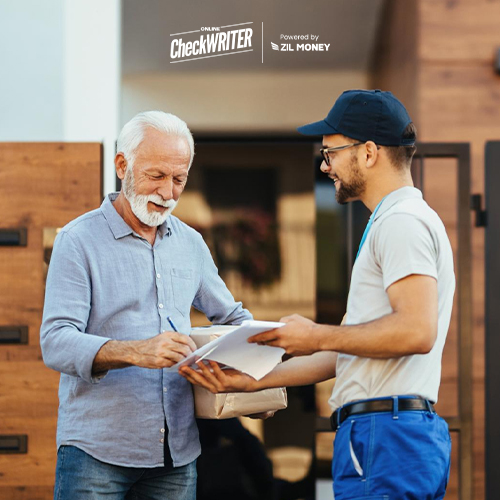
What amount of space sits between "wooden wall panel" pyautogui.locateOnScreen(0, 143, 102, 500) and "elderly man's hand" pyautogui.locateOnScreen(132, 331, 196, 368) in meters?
1.93

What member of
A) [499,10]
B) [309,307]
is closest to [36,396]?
[309,307]

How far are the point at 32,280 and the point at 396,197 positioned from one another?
93.7 inches

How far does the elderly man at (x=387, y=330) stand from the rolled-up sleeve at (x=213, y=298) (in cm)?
56

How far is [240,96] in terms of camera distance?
4172 mm

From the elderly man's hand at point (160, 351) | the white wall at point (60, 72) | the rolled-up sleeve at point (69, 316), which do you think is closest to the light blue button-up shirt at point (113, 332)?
the rolled-up sleeve at point (69, 316)

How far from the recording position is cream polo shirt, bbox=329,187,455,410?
1.91 metres

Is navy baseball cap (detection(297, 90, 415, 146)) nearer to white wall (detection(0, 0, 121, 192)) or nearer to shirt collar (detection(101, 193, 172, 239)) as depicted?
shirt collar (detection(101, 193, 172, 239))

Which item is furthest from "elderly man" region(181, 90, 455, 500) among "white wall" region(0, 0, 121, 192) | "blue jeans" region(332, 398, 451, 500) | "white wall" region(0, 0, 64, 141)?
"white wall" region(0, 0, 64, 141)

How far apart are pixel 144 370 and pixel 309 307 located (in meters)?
2.01

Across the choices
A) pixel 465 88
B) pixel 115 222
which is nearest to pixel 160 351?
pixel 115 222

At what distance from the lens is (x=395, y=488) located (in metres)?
1.92

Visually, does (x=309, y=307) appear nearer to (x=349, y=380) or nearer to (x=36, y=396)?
(x=36, y=396)

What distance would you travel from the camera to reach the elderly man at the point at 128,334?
214cm

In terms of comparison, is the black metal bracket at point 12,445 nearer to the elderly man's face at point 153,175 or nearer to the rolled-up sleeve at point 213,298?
the rolled-up sleeve at point 213,298
